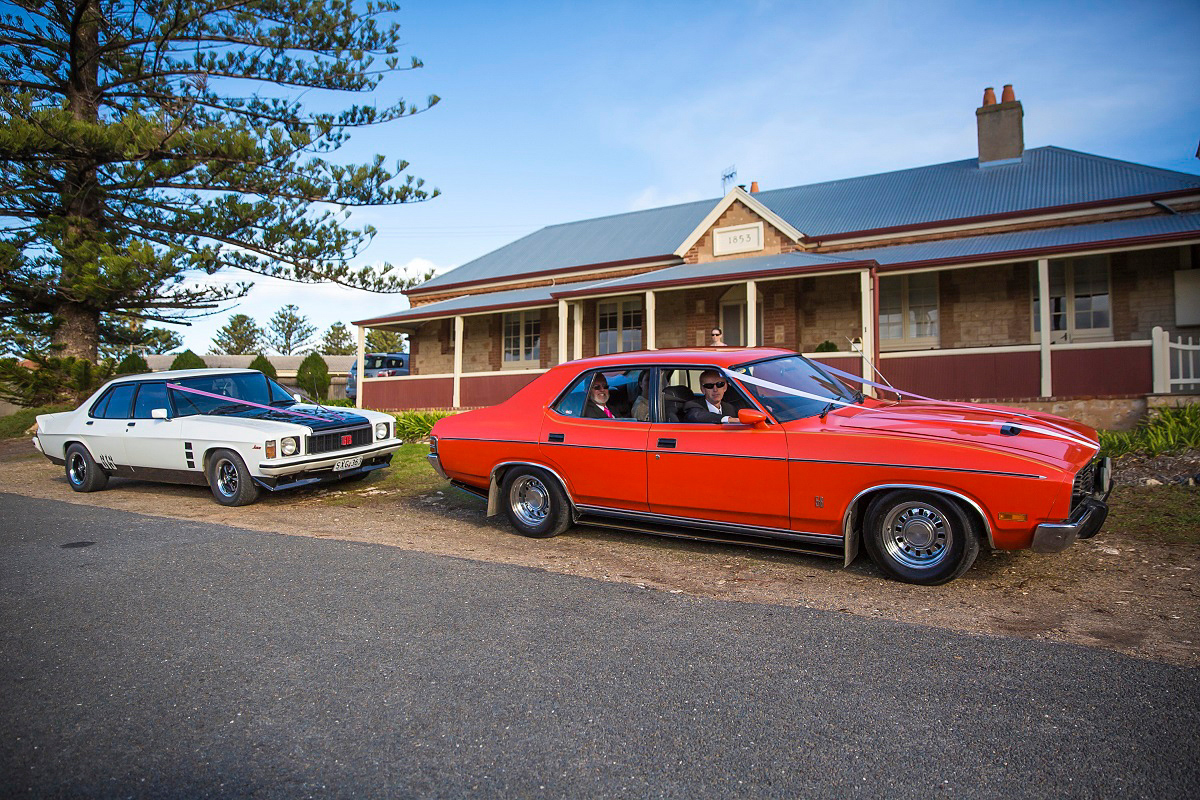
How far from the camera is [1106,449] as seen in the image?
30.3ft

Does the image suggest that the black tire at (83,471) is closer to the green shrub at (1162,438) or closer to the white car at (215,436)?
the white car at (215,436)

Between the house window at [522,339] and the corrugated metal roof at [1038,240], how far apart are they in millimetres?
8708

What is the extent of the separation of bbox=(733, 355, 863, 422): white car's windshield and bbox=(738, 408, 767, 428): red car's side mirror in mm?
125

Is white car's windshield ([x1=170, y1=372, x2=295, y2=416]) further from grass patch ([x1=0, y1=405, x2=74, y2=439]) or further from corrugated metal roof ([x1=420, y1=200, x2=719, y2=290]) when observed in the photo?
grass patch ([x1=0, y1=405, x2=74, y2=439])

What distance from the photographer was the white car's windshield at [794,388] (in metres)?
5.35

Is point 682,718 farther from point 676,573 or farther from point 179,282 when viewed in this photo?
point 179,282

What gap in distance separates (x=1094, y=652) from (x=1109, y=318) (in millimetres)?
13209

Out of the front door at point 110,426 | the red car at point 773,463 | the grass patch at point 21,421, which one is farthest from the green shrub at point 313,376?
the red car at point 773,463

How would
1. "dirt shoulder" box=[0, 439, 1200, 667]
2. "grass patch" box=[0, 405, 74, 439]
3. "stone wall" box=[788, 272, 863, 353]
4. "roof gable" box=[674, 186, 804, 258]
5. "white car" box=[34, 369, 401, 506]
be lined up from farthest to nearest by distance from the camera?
"grass patch" box=[0, 405, 74, 439] < "roof gable" box=[674, 186, 804, 258] < "stone wall" box=[788, 272, 863, 353] < "white car" box=[34, 369, 401, 506] < "dirt shoulder" box=[0, 439, 1200, 667]

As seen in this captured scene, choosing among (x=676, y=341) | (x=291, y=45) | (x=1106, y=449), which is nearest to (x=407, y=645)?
(x=1106, y=449)

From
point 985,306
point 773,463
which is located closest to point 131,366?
point 773,463

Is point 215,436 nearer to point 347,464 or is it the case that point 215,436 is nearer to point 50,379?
point 347,464

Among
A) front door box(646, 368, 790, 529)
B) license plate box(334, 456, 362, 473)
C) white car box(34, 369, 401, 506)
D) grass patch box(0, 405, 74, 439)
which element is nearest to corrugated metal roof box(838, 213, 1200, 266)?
front door box(646, 368, 790, 529)

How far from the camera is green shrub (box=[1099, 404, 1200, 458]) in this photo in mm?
9047
